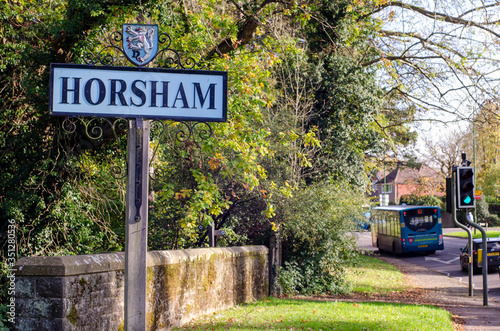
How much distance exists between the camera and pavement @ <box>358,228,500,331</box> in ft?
37.9

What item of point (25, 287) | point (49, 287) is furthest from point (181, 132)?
point (25, 287)

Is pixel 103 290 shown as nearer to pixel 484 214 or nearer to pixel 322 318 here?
pixel 322 318

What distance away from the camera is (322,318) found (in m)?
9.58

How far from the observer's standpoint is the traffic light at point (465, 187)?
1440 cm

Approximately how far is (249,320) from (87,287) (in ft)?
12.2

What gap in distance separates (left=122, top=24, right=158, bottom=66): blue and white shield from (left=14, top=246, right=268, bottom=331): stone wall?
268 centimetres

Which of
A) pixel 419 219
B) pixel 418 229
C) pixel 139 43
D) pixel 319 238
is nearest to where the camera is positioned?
pixel 139 43

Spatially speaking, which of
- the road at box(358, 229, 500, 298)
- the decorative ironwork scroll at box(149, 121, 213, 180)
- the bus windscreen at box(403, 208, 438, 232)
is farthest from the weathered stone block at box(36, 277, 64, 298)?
the bus windscreen at box(403, 208, 438, 232)

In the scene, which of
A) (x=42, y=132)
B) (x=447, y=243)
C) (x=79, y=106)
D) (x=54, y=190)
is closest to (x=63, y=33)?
(x=42, y=132)

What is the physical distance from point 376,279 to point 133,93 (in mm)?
18060

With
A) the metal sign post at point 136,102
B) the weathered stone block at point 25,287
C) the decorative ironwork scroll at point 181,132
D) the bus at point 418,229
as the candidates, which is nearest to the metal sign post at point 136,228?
the metal sign post at point 136,102

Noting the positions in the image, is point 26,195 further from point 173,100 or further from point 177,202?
point 173,100

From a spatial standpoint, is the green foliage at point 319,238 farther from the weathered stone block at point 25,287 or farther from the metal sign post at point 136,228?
the metal sign post at point 136,228

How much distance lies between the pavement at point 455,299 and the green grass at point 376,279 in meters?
0.51
